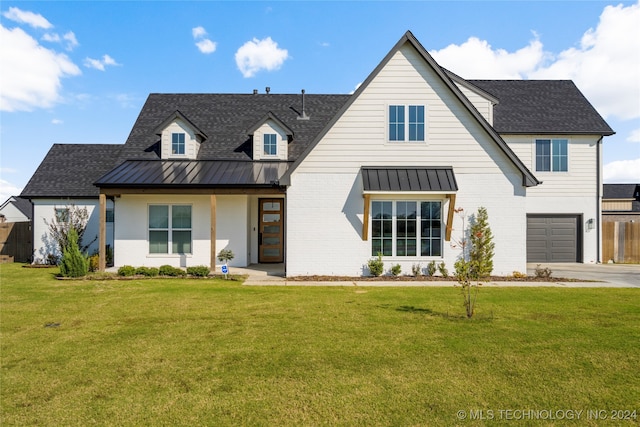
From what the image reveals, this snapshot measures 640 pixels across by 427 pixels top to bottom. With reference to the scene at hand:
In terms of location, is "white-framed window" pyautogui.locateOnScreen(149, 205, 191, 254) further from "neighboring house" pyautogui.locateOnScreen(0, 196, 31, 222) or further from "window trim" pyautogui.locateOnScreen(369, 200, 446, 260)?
"neighboring house" pyautogui.locateOnScreen(0, 196, 31, 222)

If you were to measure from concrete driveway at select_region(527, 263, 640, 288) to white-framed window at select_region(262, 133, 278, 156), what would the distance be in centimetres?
1212

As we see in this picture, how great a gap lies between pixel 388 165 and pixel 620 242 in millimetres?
14169

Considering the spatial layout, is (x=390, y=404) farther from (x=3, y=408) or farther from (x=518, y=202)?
(x=518, y=202)

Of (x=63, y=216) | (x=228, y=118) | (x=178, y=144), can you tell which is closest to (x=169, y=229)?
(x=178, y=144)

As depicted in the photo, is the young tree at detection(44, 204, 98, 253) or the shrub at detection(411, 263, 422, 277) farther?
the young tree at detection(44, 204, 98, 253)

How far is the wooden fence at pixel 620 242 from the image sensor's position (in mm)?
18156

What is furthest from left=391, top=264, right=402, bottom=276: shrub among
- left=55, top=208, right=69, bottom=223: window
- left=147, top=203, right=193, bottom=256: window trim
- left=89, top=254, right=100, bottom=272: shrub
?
left=55, top=208, right=69, bottom=223: window

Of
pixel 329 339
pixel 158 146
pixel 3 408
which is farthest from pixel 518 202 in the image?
pixel 158 146

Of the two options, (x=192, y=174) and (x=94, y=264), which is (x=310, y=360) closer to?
(x=192, y=174)

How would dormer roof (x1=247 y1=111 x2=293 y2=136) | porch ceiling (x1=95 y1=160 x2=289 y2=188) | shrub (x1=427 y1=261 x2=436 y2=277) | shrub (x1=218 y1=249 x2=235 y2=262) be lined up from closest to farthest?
1. shrub (x1=427 y1=261 x2=436 y2=277)
2. porch ceiling (x1=95 y1=160 x2=289 y2=188)
3. shrub (x1=218 y1=249 x2=235 y2=262)
4. dormer roof (x1=247 y1=111 x2=293 y2=136)

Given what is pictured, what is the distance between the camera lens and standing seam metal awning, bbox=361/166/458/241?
494 inches

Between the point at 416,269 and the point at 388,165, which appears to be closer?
the point at 416,269

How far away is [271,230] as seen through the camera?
56.3 ft

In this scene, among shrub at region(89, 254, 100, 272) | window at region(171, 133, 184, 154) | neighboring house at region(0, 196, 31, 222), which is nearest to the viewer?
shrub at region(89, 254, 100, 272)
